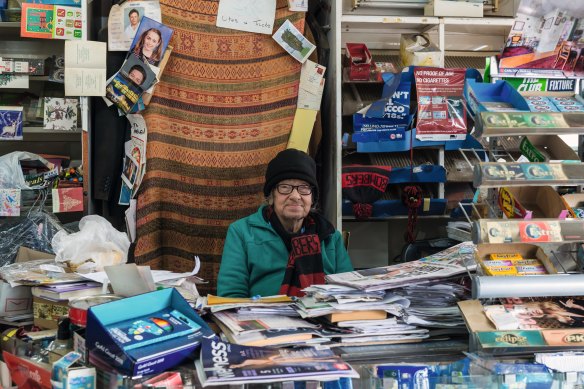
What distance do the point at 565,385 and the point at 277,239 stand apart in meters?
1.37

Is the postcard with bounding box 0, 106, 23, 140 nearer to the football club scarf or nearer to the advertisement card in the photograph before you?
the football club scarf

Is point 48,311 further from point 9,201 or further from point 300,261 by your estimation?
point 9,201

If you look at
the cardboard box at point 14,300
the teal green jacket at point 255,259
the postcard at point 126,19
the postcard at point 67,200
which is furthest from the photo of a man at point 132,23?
the cardboard box at point 14,300

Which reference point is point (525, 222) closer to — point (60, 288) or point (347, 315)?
point (347, 315)

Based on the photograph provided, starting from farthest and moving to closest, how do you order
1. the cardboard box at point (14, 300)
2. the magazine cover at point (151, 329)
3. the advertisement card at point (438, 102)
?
the advertisement card at point (438, 102) < the cardboard box at point (14, 300) < the magazine cover at point (151, 329)

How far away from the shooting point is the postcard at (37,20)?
3.25m

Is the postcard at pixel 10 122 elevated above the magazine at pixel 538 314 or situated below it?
above

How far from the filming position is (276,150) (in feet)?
11.2

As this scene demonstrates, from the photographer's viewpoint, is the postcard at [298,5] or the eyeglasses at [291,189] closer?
the eyeglasses at [291,189]

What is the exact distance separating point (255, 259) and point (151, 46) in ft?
4.28

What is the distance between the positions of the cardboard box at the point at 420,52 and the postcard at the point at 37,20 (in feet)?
6.07

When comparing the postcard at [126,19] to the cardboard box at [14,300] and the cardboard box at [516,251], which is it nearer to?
the cardboard box at [14,300]

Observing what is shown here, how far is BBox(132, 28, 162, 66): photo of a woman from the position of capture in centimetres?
325

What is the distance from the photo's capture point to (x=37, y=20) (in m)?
3.28
